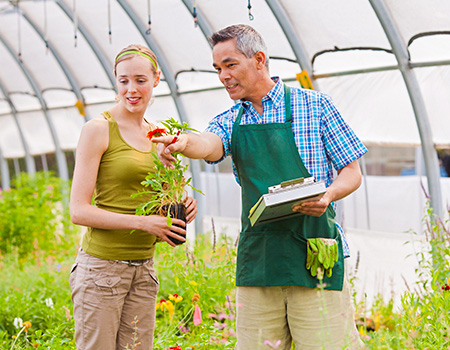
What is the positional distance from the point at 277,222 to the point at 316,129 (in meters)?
0.38

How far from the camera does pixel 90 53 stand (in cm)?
941

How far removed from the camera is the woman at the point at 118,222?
2.12m

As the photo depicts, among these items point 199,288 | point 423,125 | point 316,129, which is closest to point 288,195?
point 316,129

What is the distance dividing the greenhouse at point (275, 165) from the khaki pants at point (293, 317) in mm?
492

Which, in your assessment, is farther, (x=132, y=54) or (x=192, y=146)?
(x=132, y=54)

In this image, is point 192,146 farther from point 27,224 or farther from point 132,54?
point 27,224

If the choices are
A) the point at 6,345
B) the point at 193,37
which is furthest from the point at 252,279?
the point at 193,37

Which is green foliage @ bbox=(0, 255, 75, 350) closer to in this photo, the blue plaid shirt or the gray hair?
the blue plaid shirt

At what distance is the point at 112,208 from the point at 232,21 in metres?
5.01

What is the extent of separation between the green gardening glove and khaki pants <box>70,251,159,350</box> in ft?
2.26

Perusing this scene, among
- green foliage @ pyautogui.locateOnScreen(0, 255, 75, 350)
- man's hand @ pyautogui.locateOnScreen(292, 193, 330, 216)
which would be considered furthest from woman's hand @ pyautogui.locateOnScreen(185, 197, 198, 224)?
green foliage @ pyautogui.locateOnScreen(0, 255, 75, 350)

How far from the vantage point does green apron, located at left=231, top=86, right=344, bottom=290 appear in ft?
6.81

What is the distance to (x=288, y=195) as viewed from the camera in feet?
6.03

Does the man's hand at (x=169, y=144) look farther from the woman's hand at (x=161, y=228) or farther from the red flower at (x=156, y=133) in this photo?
the woman's hand at (x=161, y=228)
